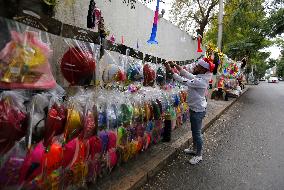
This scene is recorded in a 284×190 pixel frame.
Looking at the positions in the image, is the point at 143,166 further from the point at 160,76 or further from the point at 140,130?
the point at 160,76

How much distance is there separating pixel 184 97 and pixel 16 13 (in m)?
4.87

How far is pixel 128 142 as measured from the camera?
4.65 meters

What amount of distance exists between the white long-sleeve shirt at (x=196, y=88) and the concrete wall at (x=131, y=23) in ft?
4.65

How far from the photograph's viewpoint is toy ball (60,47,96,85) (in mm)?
3355

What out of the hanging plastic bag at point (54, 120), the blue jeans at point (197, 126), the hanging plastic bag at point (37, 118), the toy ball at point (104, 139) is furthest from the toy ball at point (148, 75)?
the hanging plastic bag at point (37, 118)

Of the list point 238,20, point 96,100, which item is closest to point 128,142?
point 96,100

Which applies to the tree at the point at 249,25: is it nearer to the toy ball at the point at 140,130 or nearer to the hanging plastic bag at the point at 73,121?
the toy ball at the point at 140,130

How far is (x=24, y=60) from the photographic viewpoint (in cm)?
264

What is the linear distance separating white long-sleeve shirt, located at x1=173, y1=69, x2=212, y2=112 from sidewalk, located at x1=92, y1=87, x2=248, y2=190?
2.87ft

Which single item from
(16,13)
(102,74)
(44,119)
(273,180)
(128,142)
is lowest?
(273,180)

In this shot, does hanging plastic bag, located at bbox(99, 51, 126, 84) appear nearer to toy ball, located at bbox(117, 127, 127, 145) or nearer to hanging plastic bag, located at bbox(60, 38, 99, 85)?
hanging plastic bag, located at bbox(60, 38, 99, 85)

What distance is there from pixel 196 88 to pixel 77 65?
275cm

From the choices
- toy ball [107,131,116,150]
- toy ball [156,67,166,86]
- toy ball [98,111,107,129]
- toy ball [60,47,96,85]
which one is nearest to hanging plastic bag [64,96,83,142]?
toy ball [60,47,96,85]

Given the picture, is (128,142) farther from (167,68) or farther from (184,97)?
(184,97)
